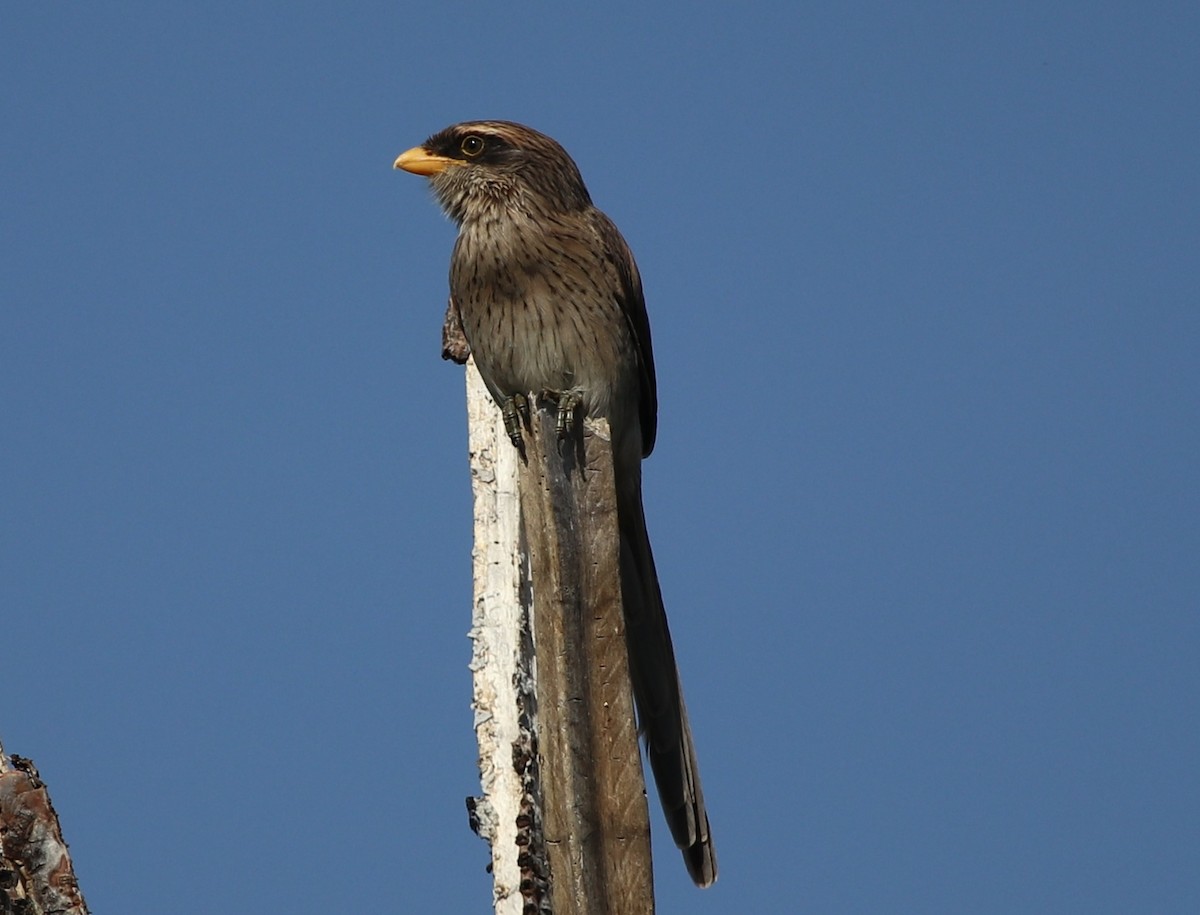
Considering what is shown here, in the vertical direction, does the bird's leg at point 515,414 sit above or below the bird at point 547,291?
below

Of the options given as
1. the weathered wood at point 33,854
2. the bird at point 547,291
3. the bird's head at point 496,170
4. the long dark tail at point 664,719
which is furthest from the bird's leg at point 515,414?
the weathered wood at point 33,854

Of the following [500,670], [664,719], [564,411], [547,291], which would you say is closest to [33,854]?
[500,670]

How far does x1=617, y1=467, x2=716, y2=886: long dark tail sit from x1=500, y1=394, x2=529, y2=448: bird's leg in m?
0.59

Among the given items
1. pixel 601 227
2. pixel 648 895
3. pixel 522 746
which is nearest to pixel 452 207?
pixel 601 227

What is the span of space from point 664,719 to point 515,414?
1190mm

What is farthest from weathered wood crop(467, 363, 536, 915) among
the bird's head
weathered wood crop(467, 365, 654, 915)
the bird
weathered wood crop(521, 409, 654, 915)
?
the bird's head

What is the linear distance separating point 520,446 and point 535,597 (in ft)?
4.19

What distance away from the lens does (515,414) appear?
17.2 ft

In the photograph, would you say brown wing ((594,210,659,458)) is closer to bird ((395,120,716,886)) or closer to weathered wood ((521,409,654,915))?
bird ((395,120,716,886))

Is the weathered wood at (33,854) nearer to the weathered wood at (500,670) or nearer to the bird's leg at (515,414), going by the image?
the weathered wood at (500,670)

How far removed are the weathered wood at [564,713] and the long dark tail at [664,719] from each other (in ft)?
2.68

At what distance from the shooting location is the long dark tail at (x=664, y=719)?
4.68 m

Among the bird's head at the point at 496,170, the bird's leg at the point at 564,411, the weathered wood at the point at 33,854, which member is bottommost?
the weathered wood at the point at 33,854

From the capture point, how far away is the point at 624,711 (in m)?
3.49
